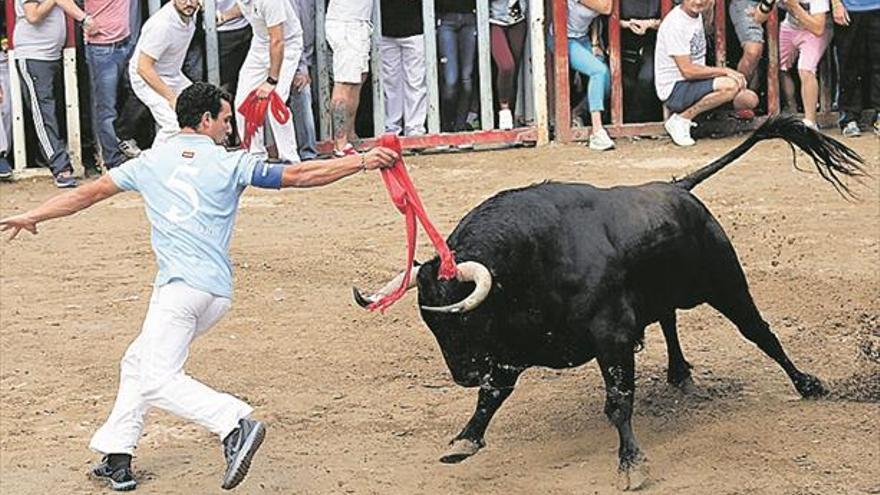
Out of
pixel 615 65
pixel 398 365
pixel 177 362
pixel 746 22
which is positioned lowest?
pixel 398 365

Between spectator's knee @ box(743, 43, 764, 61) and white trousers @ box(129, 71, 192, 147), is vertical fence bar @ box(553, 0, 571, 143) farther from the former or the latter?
white trousers @ box(129, 71, 192, 147)

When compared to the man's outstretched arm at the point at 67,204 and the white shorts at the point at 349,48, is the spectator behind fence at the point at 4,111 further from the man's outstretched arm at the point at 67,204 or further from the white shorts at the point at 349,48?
the man's outstretched arm at the point at 67,204

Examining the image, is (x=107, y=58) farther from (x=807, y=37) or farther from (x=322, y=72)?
(x=807, y=37)

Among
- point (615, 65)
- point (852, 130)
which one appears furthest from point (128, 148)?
point (852, 130)

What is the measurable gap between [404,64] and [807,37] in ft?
12.0

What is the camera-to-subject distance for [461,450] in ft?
28.1

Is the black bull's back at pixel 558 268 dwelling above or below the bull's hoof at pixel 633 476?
above

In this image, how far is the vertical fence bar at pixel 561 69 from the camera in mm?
16031

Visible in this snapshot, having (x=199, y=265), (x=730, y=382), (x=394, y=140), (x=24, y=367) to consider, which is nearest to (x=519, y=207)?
(x=394, y=140)

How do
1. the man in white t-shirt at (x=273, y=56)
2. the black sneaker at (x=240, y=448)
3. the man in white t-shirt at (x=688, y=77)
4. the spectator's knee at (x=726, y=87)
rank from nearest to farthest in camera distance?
the black sneaker at (x=240, y=448) → the man in white t-shirt at (x=273, y=56) → the man in white t-shirt at (x=688, y=77) → the spectator's knee at (x=726, y=87)

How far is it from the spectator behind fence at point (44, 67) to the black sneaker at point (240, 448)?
7.59 meters

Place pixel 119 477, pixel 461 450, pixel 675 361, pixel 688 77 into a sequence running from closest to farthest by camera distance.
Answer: pixel 119 477
pixel 461 450
pixel 675 361
pixel 688 77

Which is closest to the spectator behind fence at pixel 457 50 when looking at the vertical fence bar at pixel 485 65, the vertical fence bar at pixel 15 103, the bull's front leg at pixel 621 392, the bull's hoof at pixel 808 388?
the vertical fence bar at pixel 485 65

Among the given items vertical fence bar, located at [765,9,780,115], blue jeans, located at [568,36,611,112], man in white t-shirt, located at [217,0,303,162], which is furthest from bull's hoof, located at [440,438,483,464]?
vertical fence bar, located at [765,9,780,115]
